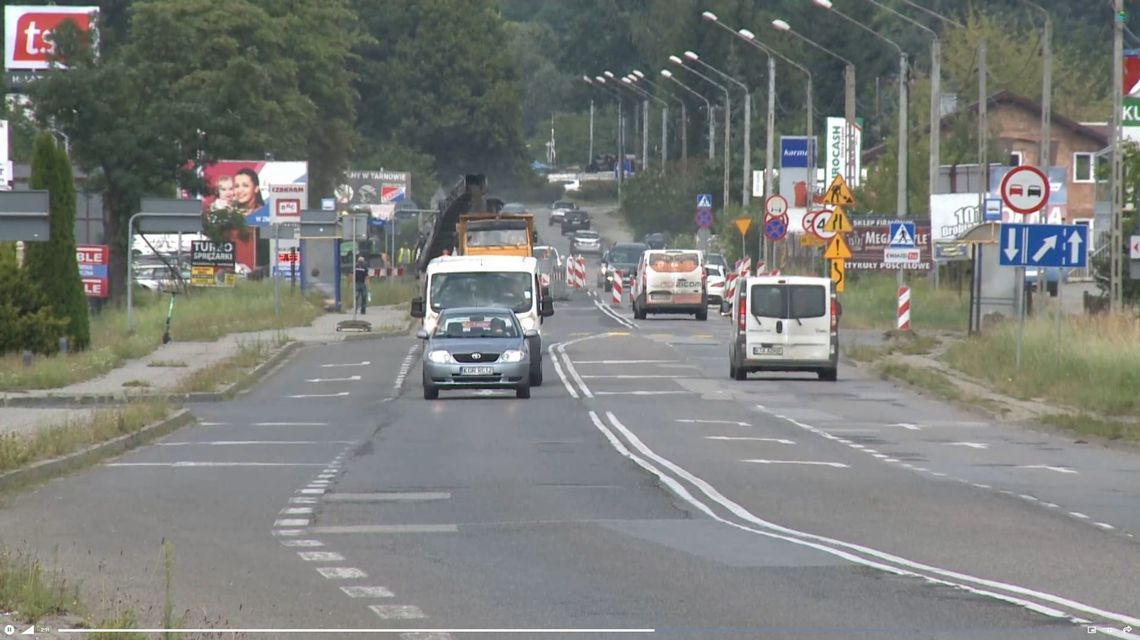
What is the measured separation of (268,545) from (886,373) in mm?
24507

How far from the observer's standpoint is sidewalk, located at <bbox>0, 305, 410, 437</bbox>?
89.1ft

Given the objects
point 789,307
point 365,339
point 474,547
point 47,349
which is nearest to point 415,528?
point 474,547

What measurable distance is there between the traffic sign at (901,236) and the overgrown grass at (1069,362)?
5.56 meters

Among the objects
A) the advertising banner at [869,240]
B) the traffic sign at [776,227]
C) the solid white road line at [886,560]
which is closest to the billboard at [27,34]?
the advertising banner at [869,240]

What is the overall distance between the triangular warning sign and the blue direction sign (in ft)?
47.5

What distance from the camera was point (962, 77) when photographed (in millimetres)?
123125

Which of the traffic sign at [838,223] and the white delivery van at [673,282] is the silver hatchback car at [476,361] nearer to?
the traffic sign at [838,223]

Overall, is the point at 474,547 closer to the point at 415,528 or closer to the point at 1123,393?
the point at 415,528

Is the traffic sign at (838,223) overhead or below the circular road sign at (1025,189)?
below

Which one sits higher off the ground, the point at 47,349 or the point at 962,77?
the point at 962,77

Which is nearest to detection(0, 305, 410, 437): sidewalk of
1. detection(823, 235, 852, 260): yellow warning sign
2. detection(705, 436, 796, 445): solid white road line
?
detection(705, 436, 796, 445): solid white road line

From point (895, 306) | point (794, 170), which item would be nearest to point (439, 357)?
point (895, 306)

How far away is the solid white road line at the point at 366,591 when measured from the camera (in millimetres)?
11797

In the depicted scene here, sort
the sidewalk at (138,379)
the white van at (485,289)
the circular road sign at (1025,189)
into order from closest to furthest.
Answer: the sidewalk at (138,379)
the circular road sign at (1025,189)
the white van at (485,289)
